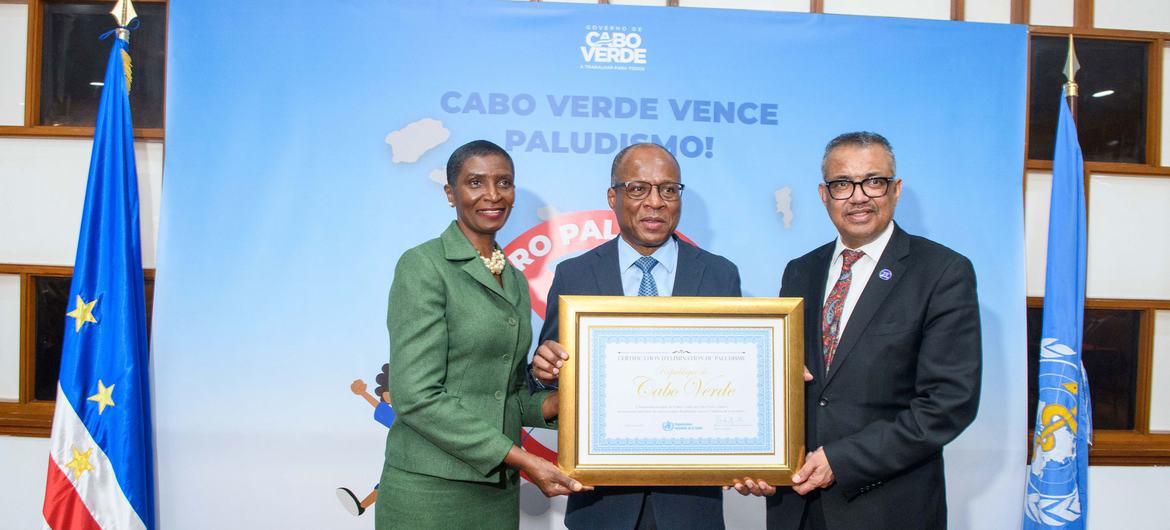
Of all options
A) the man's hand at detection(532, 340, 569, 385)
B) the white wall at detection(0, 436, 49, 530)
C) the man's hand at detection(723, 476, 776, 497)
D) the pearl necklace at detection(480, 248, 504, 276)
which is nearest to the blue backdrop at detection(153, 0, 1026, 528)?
the white wall at detection(0, 436, 49, 530)

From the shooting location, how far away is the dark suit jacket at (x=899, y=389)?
191 centimetres

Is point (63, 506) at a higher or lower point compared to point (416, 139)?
lower

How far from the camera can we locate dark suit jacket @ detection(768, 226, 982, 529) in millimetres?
1907

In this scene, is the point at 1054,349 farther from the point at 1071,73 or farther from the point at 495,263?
the point at 495,263

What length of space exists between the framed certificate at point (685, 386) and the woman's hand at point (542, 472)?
4 centimetres

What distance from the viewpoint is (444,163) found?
2.99m

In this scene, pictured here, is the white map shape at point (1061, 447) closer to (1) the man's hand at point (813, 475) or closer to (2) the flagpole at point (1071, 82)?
(2) the flagpole at point (1071, 82)

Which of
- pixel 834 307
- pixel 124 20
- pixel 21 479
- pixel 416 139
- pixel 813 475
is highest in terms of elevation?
pixel 124 20

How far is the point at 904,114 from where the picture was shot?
309 cm

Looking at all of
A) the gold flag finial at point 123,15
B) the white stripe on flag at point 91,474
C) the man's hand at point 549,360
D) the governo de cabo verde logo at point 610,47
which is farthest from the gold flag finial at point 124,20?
the man's hand at point 549,360

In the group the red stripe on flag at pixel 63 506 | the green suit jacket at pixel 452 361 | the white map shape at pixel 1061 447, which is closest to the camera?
the green suit jacket at pixel 452 361

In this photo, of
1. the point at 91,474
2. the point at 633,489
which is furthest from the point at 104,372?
the point at 633,489

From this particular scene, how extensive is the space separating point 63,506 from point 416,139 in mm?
2034

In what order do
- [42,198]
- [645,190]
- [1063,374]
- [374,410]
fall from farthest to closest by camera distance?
[42,198] → [374,410] → [1063,374] → [645,190]
